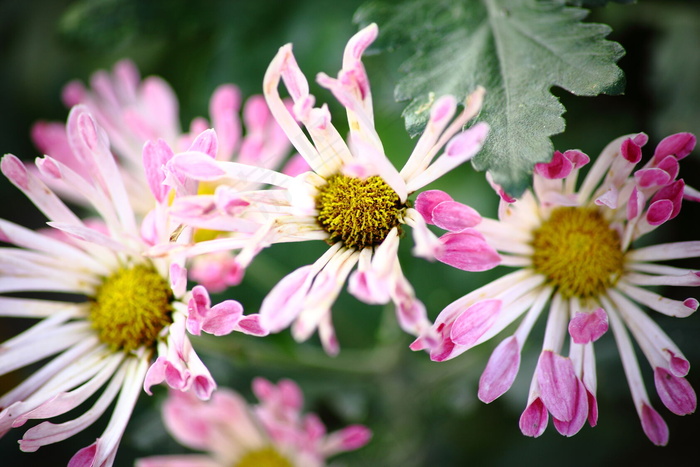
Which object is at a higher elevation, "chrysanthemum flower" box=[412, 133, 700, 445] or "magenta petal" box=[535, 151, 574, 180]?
"magenta petal" box=[535, 151, 574, 180]

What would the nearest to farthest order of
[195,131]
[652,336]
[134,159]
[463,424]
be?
1. [652,336]
2. [195,131]
3. [134,159]
4. [463,424]

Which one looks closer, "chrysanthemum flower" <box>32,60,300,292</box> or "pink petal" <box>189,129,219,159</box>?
"pink petal" <box>189,129,219,159</box>

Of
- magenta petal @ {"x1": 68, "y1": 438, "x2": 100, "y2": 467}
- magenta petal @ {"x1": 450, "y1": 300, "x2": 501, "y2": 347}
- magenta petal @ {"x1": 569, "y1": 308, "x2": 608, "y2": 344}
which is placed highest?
magenta petal @ {"x1": 68, "y1": 438, "x2": 100, "y2": 467}

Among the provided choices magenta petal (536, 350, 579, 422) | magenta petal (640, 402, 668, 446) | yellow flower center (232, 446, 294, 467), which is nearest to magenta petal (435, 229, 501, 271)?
magenta petal (536, 350, 579, 422)

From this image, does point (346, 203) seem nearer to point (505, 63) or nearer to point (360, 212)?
point (360, 212)

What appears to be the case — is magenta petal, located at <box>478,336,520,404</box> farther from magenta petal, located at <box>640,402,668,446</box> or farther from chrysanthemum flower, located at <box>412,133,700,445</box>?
magenta petal, located at <box>640,402,668,446</box>

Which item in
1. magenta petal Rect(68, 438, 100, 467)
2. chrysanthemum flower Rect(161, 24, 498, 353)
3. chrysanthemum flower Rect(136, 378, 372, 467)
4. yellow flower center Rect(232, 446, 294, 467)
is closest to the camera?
chrysanthemum flower Rect(161, 24, 498, 353)

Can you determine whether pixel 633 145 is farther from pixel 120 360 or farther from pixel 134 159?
pixel 134 159

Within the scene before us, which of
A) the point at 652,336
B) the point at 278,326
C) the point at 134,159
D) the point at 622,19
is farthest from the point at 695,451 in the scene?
the point at 134,159
